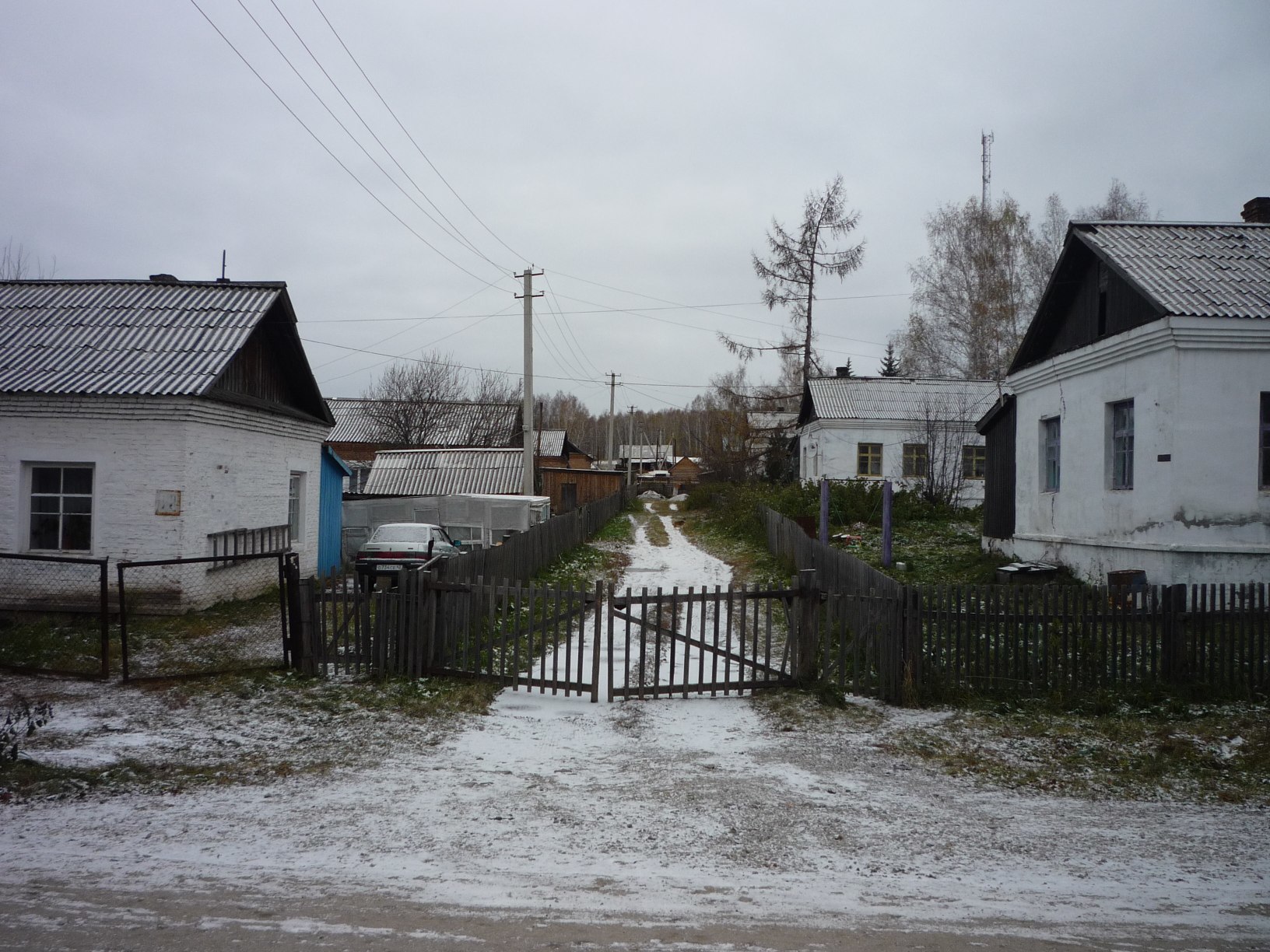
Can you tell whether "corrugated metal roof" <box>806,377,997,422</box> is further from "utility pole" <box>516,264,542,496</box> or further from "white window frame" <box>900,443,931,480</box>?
"utility pole" <box>516,264,542,496</box>

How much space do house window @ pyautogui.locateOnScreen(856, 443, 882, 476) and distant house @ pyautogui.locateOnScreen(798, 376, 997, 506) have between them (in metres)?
0.03

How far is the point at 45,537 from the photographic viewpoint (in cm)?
1345

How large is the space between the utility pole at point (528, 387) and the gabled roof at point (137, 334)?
859cm

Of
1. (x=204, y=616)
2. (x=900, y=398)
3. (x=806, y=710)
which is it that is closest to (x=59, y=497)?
(x=204, y=616)

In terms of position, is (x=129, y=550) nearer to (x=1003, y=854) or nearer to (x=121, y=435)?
(x=121, y=435)

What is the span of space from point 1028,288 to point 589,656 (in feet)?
109

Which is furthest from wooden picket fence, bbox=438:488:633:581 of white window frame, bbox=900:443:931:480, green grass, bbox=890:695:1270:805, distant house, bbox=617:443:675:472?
distant house, bbox=617:443:675:472

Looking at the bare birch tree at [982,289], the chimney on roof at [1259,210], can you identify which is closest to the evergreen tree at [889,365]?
the bare birch tree at [982,289]

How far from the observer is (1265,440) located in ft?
37.3

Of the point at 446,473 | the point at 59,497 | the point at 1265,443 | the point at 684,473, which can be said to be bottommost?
the point at 59,497

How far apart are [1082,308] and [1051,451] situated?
8.77 ft

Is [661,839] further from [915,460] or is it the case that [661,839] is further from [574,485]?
[574,485]

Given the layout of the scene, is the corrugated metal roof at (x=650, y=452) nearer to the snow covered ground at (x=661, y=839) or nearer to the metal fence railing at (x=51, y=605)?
the metal fence railing at (x=51, y=605)

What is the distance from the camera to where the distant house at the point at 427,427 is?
46844 mm
